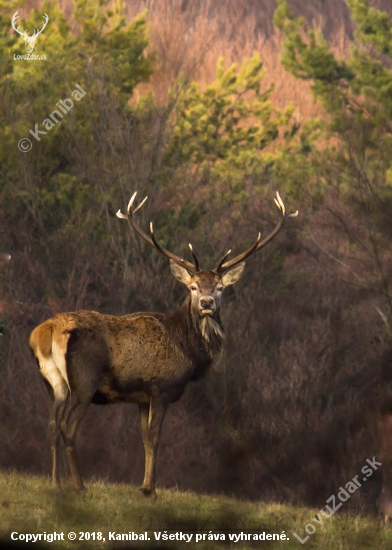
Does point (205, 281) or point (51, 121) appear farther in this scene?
point (51, 121)

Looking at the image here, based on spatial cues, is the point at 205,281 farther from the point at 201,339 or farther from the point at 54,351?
the point at 54,351

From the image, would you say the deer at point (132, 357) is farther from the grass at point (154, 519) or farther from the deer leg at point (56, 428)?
the grass at point (154, 519)

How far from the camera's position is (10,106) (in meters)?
27.8

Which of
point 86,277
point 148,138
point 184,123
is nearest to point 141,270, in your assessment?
point 86,277

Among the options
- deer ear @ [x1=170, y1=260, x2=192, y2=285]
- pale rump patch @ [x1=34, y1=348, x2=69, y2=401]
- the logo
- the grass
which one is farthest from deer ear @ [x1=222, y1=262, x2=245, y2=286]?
the logo

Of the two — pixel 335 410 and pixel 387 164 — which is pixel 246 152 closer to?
pixel 387 164

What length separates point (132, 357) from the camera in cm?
1109

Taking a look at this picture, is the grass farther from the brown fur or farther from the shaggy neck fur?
the shaggy neck fur

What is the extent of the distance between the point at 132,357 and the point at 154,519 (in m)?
1.74

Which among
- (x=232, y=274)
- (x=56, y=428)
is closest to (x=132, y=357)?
(x=56, y=428)

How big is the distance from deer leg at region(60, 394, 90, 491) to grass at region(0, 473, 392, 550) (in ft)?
0.59

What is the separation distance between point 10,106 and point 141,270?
6517mm

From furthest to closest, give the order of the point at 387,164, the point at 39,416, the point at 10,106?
the point at 10,106, the point at 387,164, the point at 39,416

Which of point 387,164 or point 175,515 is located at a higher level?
point 175,515
